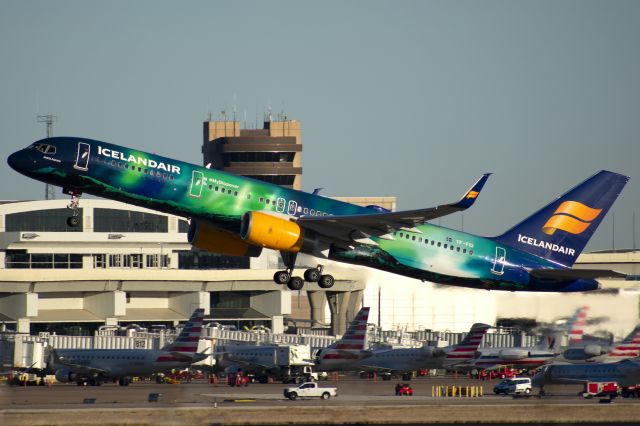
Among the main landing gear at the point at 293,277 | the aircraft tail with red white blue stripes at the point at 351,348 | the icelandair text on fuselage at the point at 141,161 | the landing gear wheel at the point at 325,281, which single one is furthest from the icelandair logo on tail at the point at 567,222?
the aircraft tail with red white blue stripes at the point at 351,348

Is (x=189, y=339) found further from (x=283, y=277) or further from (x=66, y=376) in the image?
(x=283, y=277)

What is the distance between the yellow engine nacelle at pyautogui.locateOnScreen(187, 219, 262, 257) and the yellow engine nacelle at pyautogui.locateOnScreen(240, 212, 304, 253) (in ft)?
13.3

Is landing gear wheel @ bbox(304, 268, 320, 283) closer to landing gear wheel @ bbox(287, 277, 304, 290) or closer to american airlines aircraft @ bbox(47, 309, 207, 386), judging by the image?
landing gear wheel @ bbox(287, 277, 304, 290)

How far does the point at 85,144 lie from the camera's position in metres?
53.0

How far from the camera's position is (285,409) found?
6025 cm

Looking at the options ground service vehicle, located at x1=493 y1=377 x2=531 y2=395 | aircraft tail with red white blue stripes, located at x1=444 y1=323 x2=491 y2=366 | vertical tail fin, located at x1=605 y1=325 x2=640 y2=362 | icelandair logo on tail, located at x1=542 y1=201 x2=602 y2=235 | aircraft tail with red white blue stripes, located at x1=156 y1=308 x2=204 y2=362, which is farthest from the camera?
aircraft tail with red white blue stripes, located at x1=444 y1=323 x2=491 y2=366

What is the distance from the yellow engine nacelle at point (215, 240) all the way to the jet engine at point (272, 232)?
3932mm

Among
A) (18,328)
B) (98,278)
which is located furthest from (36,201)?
(18,328)

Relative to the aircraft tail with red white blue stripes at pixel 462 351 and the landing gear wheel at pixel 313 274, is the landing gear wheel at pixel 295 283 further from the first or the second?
the aircraft tail with red white blue stripes at pixel 462 351

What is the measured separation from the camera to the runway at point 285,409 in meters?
57.2

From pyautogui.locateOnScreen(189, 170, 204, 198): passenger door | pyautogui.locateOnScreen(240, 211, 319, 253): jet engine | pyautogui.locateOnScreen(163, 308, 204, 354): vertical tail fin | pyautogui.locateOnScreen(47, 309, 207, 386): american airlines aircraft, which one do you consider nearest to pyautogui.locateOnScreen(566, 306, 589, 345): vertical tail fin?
pyautogui.locateOnScreen(240, 211, 319, 253): jet engine

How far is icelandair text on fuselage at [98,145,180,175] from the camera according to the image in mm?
52812

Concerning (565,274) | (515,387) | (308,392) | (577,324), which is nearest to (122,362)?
(308,392)

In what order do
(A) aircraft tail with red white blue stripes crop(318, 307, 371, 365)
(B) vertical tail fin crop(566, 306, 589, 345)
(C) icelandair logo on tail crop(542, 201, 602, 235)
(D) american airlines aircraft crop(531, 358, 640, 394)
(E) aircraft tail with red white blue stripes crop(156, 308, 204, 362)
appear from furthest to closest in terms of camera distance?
(A) aircraft tail with red white blue stripes crop(318, 307, 371, 365) < (E) aircraft tail with red white blue stripes crop(156, 308, 204, 362) < (D) american airlines aircraft crop(531, 358, 640, 394) < (B) vertical tail fin crop(566, 306, 589, 345) < (C) icelandair logo on tail crop(542, 201, 602, 235)
